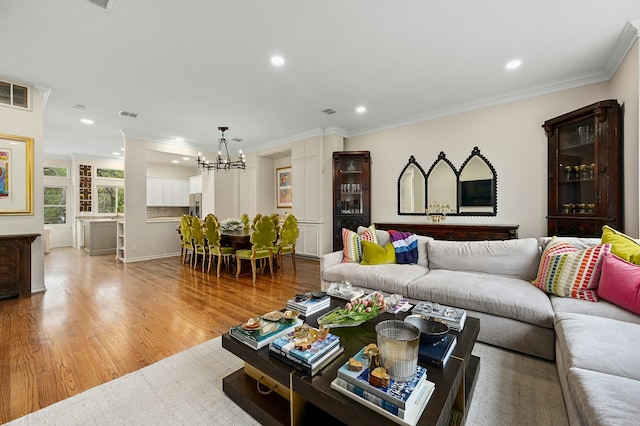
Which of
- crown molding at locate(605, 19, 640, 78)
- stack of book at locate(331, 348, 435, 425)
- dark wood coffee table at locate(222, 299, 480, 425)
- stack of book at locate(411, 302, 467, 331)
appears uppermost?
crown molding at locate(605, 19, 640, 78)

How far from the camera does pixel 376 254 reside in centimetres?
321

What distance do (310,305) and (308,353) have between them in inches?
24.2

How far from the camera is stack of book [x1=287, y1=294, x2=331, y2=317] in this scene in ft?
6.16

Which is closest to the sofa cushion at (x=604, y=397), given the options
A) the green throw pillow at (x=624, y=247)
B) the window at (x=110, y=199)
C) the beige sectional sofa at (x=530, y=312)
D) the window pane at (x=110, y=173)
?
the beige sectional sofa at (x=530, y=312)

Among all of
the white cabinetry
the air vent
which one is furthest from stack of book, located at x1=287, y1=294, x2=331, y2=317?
the white cabinetry

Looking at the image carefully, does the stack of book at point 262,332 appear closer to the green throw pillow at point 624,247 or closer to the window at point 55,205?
the green throw pillow at point 624,247

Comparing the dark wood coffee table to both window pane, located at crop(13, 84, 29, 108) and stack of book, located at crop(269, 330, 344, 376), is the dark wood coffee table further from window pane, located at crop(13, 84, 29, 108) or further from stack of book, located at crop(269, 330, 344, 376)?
window pane, located at crop(13, 84, 29, 108)

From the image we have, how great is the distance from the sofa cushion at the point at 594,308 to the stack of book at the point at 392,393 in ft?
4.98

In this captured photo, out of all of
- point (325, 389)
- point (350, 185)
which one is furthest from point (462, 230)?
point (325, 389)

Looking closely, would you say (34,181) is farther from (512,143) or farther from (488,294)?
(512,143)

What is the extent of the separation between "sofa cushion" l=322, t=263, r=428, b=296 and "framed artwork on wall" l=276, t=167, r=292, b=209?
4.33 metres

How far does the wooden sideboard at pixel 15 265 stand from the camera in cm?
342

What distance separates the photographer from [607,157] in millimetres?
2941

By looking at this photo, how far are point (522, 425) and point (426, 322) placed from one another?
668mm
